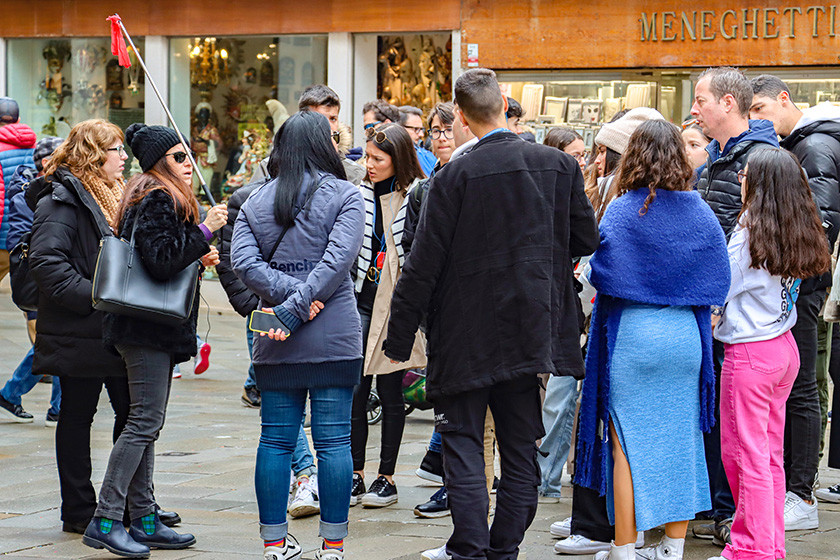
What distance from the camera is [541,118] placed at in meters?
14.2

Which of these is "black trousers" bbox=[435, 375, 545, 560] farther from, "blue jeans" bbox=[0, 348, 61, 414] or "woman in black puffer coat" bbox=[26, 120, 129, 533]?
"blue jeans" bbox=[0, 348, 61, 414]

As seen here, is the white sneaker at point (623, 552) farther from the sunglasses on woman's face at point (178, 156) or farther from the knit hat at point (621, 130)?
the sunglasses on woman's face at point (178, 156)

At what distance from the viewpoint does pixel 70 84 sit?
1769 cm

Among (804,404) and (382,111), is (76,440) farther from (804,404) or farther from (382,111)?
(382,111)

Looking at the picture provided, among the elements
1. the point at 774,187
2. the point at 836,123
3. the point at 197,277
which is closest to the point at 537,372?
the point at 774,187

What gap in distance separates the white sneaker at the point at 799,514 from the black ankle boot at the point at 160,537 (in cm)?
286

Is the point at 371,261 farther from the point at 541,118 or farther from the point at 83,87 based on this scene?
the point at 83,87

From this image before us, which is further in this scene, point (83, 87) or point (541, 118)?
point (83, 87)

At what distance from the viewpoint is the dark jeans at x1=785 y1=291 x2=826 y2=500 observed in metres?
6.25

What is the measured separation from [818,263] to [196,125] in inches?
488

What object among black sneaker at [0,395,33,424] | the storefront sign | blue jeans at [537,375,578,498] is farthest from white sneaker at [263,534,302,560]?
the storefront sign

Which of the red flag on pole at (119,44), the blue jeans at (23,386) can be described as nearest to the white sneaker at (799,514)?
the red flag on pole at (119,44)

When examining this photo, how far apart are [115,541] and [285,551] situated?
0.84 m

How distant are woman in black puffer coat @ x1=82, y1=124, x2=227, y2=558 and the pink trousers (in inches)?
94.0
